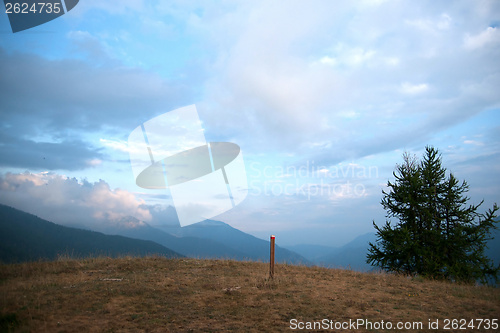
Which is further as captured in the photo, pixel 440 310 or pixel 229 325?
pixel 440 310

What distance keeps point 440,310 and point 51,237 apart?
246 m

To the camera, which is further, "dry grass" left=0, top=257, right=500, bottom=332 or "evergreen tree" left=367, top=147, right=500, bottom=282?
"evergreen tree" left=367, top=147, right=500, bottom=282

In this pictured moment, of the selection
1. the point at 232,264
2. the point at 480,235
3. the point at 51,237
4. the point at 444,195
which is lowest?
the point at 51,237

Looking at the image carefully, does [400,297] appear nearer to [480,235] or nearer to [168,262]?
[168,262]

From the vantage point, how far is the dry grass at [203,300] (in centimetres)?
717

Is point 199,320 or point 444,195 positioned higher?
point 444,195

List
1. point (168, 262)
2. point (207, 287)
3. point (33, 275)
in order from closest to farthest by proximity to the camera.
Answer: point (207, 287) → point (33, 275) → point (168, 262)

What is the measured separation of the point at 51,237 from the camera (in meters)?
199

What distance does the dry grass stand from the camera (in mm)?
7166

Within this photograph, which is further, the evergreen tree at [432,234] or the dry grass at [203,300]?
the evergreen tree at [432,234]

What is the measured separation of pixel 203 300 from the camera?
8977 mm

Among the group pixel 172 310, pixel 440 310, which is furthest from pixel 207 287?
pixel 440 310

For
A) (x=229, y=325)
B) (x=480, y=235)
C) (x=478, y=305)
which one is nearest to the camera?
(x=229, y=325)

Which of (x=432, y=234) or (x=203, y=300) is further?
(x=432, y=234)
